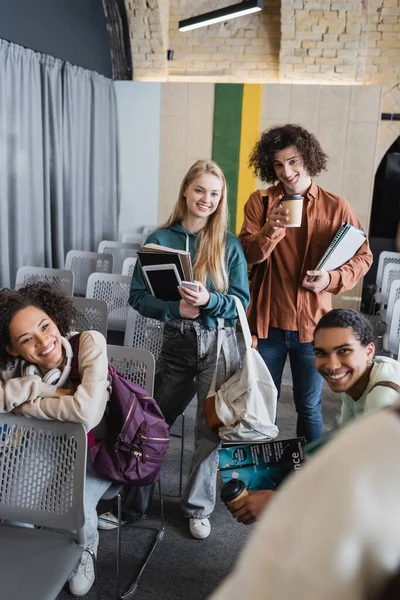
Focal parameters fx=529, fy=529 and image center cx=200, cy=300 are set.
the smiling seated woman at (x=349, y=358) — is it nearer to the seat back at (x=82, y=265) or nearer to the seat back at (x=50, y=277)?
the seat back at (x=50, y=277)

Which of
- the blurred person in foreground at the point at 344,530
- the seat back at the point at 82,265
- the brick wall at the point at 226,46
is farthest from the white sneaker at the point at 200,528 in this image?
the brick wall at the point at 226,46

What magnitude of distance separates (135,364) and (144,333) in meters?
0.58

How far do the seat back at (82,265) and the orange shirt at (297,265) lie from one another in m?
2.52

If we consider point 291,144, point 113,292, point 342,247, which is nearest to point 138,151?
point 113,292

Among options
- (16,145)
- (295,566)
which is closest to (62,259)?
(16,145)

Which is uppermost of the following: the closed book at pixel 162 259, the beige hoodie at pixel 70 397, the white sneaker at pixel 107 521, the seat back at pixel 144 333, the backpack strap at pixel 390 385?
the closed book at pixel 162 259

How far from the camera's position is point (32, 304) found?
194 centimetres

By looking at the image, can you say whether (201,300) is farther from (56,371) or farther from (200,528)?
(200,528)

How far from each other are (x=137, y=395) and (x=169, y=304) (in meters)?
0.39

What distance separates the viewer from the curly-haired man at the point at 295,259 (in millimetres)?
2258

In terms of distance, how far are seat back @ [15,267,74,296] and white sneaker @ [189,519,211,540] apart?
191 cm

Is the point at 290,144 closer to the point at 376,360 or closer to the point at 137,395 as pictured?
the point at 376,360

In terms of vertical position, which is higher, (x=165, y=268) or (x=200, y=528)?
(x=165, y=268)

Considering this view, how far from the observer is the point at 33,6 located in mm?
4980
